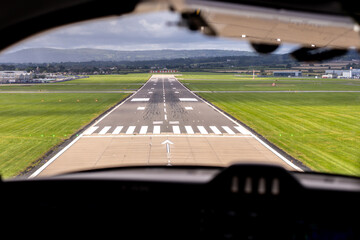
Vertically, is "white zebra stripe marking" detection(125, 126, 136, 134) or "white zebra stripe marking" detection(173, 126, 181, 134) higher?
"white zebra stripe marking" detection(125, 126, 136, 134)

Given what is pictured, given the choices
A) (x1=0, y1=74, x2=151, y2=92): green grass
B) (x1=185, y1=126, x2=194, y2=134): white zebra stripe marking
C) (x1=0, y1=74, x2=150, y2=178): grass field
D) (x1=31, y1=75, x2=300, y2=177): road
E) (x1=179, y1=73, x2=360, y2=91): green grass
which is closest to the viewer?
(x1=31, y1=75, x2=300, y2=177): road

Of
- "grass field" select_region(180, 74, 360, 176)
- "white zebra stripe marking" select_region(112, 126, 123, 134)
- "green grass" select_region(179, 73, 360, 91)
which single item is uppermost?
"green grass" select_region(179, 73, 360, 91)

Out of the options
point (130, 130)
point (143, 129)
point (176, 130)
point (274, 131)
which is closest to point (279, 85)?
point (274, 131)

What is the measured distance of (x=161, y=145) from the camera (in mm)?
18766

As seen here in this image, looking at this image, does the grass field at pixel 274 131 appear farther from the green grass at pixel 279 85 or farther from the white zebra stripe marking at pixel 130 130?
the green grass at pixel 279 85

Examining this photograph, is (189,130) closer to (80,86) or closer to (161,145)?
(161,145)

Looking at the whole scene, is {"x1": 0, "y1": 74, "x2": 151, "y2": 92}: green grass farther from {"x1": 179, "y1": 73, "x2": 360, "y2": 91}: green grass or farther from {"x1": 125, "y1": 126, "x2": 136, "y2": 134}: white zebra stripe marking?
{"x1": 125, "y1": 126, "x2": 136, "y2": 134}: white zebra stripe marking

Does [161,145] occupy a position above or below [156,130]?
below

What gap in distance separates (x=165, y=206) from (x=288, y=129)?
898 inches

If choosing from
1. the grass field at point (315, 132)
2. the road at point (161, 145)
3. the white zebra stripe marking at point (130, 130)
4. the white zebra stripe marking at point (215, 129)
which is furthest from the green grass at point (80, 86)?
the white zebra stripe marking at point (215, 129)

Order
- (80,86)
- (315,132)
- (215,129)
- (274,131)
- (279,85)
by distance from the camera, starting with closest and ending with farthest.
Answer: (315,132)
(274,131)
(215,129)
(279,85)
(80,86)

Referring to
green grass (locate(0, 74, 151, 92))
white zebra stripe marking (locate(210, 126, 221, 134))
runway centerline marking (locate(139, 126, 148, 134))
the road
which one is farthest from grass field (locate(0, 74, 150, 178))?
green grass (locate(0, 74, 151, 92))

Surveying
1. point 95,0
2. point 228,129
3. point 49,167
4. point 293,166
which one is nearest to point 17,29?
point 95,0

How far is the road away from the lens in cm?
1534
